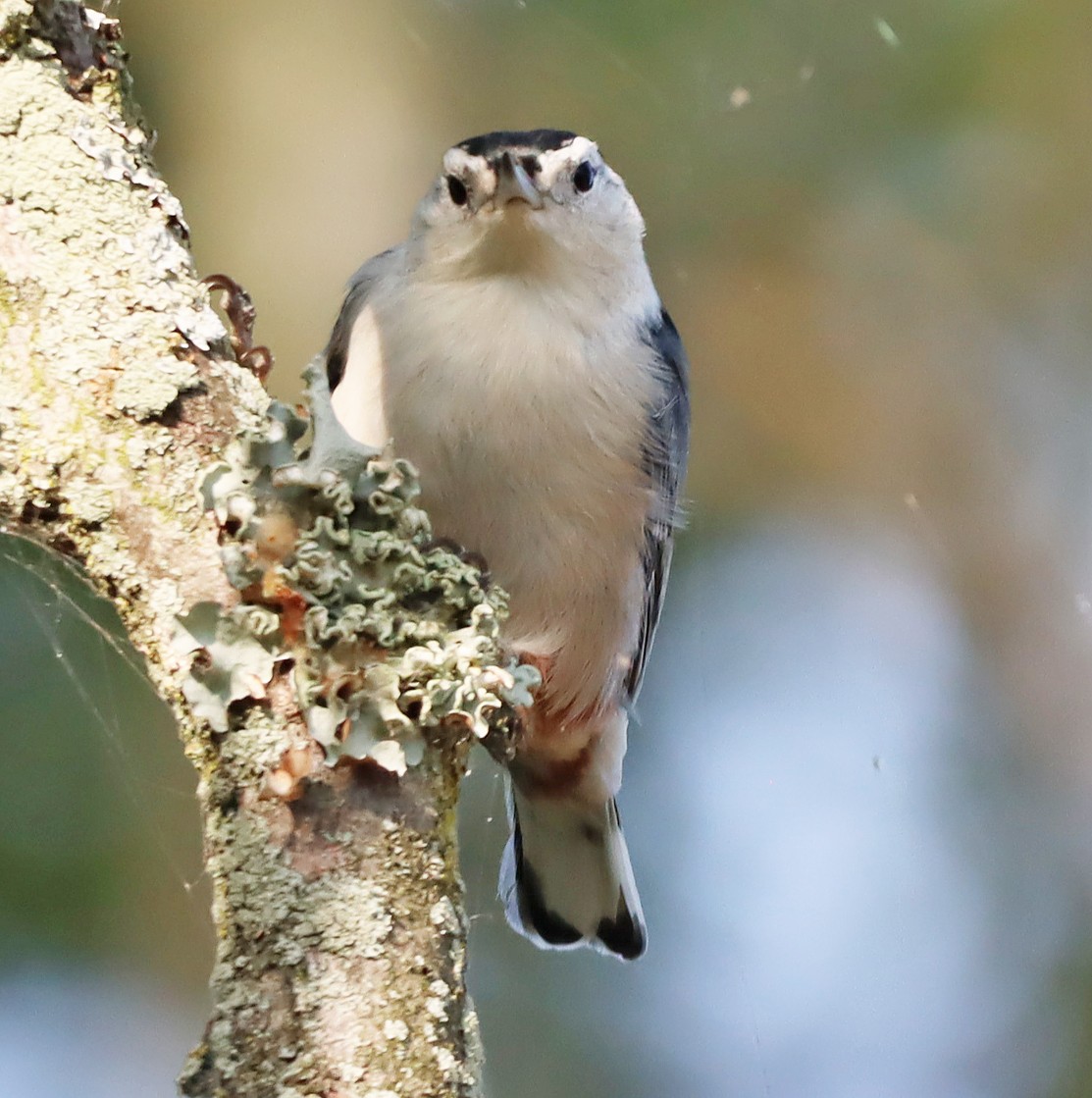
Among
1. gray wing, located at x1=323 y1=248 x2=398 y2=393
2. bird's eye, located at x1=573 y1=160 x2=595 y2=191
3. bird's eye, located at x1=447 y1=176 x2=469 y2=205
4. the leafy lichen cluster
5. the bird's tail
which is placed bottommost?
the leafy lichen cluster

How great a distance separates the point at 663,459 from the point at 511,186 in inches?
20.9

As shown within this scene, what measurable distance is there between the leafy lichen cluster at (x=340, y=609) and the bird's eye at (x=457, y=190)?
85cm

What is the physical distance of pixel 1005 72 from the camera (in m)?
3.29

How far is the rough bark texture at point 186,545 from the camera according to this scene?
1193 millimetres

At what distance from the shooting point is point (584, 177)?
2303mm

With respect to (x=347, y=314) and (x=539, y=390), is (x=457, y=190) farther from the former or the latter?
(x=539, y=390)

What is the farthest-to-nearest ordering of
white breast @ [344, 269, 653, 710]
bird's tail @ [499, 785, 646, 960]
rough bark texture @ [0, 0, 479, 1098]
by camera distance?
bird's tail @ [499, 785, 646, 960], white breast @ [344, 269, 653, 710], rough bark texture @ [0, 0, 479, 1098]

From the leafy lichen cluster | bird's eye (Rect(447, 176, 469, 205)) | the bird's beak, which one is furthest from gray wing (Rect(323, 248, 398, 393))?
the leafy lichen cluster

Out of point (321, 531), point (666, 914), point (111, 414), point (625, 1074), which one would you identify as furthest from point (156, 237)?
point (625, 1074)

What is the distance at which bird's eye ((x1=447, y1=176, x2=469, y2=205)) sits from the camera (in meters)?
2.23

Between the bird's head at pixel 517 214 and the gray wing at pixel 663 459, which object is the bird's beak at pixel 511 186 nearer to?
the bird's head at pixel 517 214

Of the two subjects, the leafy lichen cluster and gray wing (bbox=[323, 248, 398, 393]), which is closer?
the leafy lichen cluster

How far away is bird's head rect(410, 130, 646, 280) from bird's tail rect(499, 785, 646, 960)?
1116mm

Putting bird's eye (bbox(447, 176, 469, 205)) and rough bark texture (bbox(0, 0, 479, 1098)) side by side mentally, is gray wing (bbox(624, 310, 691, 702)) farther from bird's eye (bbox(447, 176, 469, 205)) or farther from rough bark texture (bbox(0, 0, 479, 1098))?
rough bark texture (bbox(0, 0, 479, 1098))
